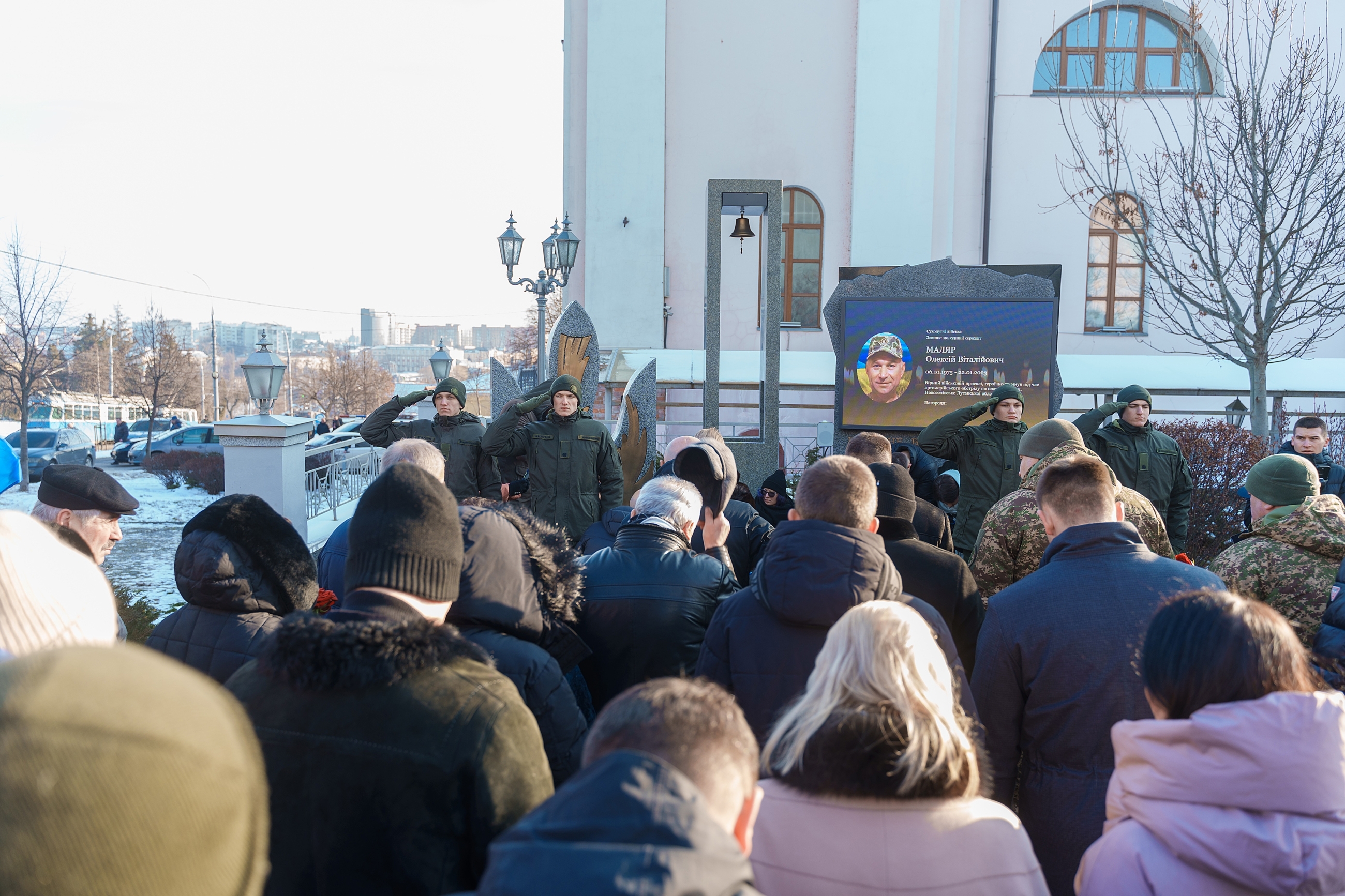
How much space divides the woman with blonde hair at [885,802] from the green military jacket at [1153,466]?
5.18 meters

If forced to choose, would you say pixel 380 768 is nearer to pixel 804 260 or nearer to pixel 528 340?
pixel 804 260

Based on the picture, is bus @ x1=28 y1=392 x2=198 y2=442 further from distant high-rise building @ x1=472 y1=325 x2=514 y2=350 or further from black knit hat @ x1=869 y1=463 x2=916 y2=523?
distant high-rise building @ x1=472 y1=325 x2=514 y2=350

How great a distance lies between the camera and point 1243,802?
1.58 m

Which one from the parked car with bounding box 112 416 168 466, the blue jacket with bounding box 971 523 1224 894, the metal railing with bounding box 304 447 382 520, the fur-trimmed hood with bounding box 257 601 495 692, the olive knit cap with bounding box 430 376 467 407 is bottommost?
the parked car with bounding box 112 416 168 466

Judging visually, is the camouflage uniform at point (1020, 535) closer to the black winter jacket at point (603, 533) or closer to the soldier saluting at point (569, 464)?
the black winter jacket at point (603, 533)

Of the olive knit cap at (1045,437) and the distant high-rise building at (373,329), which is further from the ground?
the distant high-rise building at (373,329)

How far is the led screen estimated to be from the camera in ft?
29.1

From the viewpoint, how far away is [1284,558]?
332 cm

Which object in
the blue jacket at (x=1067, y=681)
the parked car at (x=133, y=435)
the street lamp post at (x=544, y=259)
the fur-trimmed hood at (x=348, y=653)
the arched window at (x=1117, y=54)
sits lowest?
the parked car at (x=133, y=435)

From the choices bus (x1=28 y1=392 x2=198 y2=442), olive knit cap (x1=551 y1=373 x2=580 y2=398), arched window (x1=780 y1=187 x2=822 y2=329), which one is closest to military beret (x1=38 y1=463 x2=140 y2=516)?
olive knit cap (x1=551 y1=373 x2=580 y2=398)

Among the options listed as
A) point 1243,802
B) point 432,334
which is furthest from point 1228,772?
point 432,334

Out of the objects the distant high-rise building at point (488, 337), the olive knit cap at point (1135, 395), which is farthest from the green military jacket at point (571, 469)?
the distant high-rise building at point (488, 337)

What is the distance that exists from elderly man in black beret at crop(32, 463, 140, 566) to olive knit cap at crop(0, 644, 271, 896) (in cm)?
299

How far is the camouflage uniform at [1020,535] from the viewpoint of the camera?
3.68m
